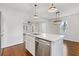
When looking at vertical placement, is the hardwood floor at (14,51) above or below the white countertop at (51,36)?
below

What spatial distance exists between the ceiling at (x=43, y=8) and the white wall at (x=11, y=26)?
6 cm

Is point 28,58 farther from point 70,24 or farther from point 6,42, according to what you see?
point 70,24

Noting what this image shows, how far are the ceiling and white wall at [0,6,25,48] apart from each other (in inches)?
2.5

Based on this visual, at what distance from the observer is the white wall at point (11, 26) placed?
1.28 metres

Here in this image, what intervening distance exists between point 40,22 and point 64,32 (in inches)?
15.0

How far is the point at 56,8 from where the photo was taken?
4.19 feet

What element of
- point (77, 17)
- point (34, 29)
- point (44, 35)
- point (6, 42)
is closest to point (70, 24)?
point (77, 17)

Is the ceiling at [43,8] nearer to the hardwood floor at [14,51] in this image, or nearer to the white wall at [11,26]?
the white wall at [11,26]

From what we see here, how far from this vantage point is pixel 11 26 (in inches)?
53.9

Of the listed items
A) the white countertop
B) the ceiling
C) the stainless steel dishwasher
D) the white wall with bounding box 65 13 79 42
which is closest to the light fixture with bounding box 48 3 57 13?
the ceiling

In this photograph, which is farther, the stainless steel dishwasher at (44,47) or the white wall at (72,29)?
the stainless steel dishwasher at (44,47)

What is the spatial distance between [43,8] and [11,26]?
1.79 ft

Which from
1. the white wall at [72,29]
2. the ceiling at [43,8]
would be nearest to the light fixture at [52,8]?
the ceiling at [43,8]

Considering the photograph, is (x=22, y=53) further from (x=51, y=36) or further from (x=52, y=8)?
(x=52, y=8)
